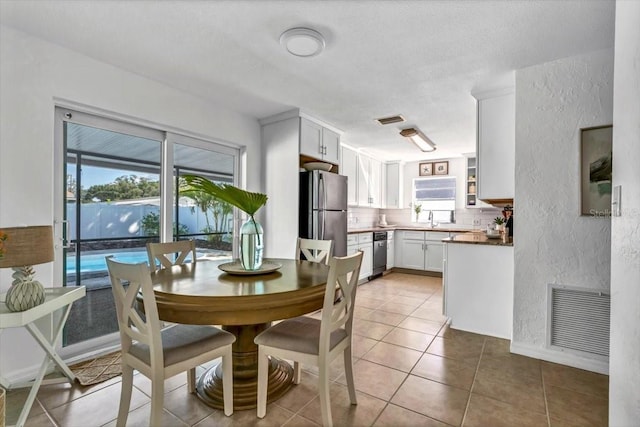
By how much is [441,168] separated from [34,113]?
6.16m

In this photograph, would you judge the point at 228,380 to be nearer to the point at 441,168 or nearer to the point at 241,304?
the point at 241,304

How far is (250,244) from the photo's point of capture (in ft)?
6.59

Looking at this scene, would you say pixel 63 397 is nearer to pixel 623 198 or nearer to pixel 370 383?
pixel 370 383

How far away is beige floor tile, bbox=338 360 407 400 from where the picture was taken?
200 centimetres

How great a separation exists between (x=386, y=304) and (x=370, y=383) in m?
1.90

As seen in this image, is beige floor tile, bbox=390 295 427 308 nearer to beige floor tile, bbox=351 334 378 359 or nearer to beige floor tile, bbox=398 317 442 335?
beige floor tile, bbox=398 317 442 335

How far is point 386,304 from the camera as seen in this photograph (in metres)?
3.93

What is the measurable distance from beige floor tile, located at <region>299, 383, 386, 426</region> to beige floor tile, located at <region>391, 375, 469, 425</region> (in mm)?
149

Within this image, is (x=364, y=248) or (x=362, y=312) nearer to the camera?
(x=362, y=312)

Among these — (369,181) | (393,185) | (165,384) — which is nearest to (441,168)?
(393,185)

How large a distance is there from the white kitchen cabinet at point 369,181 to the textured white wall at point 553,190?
325 centimetres

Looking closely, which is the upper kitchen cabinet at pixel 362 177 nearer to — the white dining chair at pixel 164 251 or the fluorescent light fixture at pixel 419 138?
the fluorescent light fixture at pixel 419 138

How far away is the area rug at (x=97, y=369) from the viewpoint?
6.99ft

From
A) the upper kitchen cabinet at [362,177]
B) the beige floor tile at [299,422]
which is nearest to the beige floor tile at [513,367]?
the beige floor tile at [299,422]
